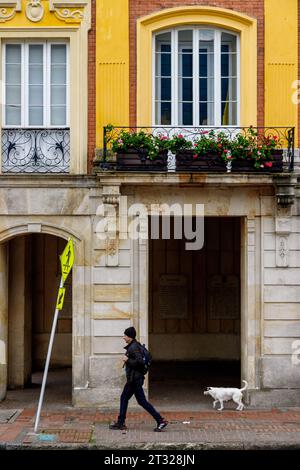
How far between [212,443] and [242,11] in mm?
8356

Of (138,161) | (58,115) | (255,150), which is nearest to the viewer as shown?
(255,150)

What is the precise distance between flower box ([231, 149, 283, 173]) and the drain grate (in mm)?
6223

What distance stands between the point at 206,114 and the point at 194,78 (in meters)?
0.76

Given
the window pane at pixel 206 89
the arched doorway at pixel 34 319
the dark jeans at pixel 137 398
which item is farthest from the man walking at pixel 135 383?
the window pane at pixel 206 89

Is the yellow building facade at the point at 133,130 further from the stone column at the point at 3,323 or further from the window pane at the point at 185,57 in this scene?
the stone column at the point at 3,323

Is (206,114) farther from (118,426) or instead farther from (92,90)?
(118,426)

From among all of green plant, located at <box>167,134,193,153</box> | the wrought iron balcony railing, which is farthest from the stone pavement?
green plant, located at <box>167,134,193,153</box>

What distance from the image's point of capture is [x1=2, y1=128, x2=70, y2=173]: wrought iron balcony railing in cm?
1507

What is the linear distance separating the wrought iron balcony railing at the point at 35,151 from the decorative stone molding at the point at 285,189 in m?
4.15

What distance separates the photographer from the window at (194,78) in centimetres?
1524

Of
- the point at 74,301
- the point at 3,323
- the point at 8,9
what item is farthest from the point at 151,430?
the point at 8,9

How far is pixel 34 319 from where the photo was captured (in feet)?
65.8

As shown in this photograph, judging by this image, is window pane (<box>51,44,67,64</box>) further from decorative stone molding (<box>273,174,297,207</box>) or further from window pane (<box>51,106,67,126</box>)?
decorative stone molding (<box>273,174,297,207</box>)

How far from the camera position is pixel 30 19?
49.1 ft
